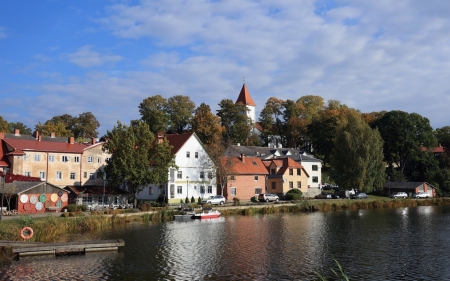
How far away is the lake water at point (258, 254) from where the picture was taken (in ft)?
74.2

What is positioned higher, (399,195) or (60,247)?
(399,195)

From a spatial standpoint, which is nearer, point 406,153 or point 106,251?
point 106,251

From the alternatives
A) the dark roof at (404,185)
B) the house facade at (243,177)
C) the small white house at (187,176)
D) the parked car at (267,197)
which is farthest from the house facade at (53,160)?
the dark roof at (404,185)

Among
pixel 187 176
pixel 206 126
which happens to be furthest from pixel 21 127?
pixel 187 176

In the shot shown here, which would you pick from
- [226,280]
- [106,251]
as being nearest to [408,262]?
[226,280]

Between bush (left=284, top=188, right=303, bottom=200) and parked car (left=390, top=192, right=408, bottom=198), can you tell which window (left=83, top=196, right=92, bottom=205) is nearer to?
bush (left=284, top=188, right=303, bottom=200)

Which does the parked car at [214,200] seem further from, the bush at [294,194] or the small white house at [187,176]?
the bush at [294,194]

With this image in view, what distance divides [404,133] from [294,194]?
1291 inches

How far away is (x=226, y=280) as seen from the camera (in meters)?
21.3

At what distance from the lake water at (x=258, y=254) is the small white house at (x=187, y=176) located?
58.1 ft

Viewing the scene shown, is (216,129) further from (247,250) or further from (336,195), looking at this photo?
(247,250)

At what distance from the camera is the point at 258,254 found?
1087 inches

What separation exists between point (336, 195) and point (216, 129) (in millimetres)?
A: 26280

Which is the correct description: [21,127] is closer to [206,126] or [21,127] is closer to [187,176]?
[206,126]
